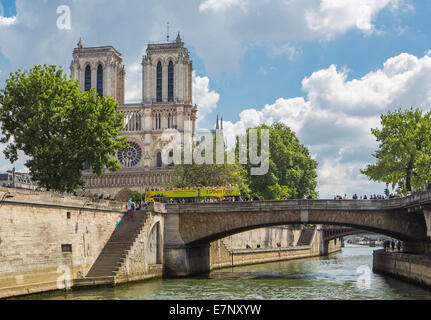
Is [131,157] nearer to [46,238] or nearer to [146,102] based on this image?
[146,102]

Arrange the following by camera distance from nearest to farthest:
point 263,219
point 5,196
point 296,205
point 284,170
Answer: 1. point 5,196
2. point 296,205
3. point 263,219
4. point 284,170

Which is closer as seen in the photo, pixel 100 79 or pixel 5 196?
pixel 5 196

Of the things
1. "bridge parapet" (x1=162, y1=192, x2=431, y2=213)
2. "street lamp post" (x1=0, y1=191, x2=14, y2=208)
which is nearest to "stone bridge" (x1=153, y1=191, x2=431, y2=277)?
"bridge parapet" (x1=162, y1=192, x2=431, y2=213)

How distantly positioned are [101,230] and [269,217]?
12.7 meters

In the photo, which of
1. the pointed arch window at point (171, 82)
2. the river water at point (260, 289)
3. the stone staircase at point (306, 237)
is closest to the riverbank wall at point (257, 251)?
the stone staircase at point (306, 237)

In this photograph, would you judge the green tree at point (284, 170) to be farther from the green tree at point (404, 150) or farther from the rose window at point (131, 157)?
the rose window at point (131, 157)

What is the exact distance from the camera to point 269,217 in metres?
45.1

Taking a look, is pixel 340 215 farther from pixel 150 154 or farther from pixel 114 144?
pixel 150 154

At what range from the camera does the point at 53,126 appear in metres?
42.2

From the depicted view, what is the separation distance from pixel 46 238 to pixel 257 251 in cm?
3617

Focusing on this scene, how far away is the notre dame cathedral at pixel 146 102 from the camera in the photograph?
356ft

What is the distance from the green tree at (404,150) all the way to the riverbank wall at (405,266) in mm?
7292

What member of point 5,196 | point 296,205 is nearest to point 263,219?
point 296,205
